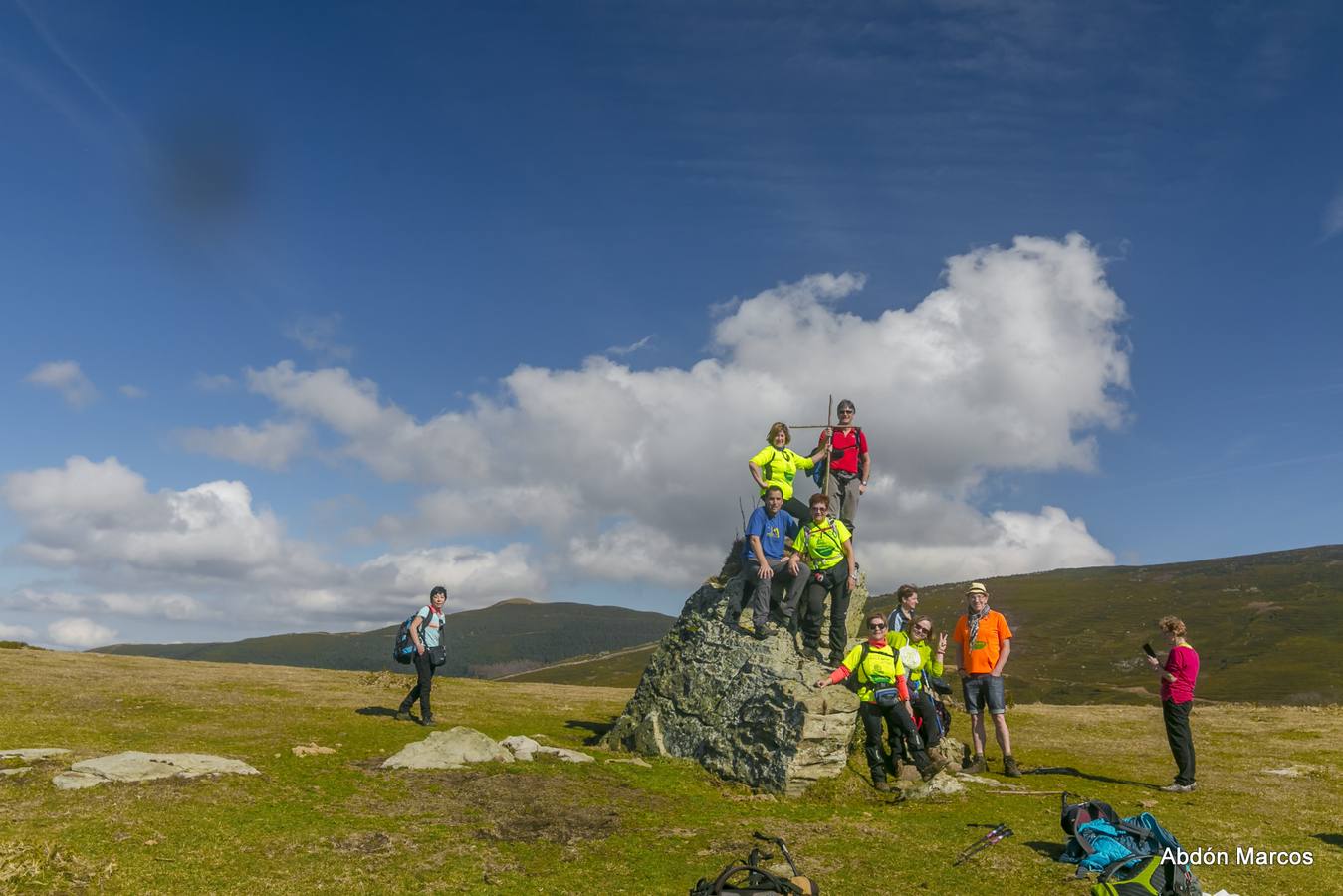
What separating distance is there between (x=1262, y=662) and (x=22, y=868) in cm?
24325

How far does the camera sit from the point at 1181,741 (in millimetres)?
15586

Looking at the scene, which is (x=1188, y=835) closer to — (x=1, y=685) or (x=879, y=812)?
(x=879, y=812)

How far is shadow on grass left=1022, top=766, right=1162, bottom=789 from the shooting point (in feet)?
53.4

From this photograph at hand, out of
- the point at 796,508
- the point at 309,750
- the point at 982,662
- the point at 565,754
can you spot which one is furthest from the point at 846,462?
the point at 309,750

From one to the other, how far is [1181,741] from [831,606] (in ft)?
23.8

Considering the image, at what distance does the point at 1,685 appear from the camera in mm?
23359

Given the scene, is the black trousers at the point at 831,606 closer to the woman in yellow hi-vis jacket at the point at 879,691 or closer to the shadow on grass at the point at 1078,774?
the woman in yellow hi-vis jacket at the point at 879,691

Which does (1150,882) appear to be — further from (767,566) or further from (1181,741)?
(767,566)

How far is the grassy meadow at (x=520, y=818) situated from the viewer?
10.0 metres

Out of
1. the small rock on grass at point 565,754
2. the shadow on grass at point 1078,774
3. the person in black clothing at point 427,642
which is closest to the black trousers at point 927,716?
the shadow on grass at point 1078,774

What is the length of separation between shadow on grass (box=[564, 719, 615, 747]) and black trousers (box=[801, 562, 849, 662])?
622 cm

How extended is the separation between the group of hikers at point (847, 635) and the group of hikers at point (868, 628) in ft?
0.08

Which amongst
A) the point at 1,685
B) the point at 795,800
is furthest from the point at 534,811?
the point at 1,685

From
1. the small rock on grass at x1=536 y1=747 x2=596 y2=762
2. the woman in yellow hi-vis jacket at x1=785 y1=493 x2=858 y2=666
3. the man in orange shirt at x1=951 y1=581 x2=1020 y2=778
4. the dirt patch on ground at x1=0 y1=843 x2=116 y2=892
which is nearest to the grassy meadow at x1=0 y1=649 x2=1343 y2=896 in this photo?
the dirt patch on ground at x1=0 y1=843 x2=116 y2=892
